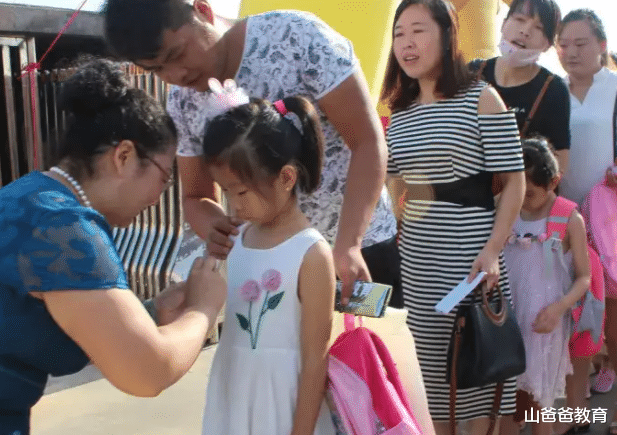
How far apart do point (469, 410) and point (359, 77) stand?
135 cm

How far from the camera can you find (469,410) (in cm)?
264

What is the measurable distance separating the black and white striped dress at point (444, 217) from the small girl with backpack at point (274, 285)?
2.96ft

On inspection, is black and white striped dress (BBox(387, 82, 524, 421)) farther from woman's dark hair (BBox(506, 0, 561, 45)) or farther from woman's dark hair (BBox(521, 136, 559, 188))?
woman's dark hair (BBox(506, 0, 561, 45))

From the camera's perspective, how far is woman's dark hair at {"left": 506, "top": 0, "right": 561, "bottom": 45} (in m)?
3.26

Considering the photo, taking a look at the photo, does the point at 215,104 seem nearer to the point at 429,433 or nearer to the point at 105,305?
the point at 105,305

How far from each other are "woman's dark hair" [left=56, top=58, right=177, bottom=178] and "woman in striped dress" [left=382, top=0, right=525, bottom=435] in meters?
1.36

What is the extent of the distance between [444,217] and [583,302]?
91 centimetres

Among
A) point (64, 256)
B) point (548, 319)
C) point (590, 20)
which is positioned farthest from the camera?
point (590, 20)

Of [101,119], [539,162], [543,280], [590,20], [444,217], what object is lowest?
[543,280]

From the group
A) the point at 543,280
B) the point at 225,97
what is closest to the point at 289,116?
the point at 225,97

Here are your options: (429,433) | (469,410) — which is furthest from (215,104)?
(469,410)

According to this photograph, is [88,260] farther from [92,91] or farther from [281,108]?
[281,108]

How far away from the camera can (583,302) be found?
10.3 ft

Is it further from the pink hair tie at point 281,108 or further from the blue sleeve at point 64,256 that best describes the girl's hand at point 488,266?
the blue sleeve at point 64,256
